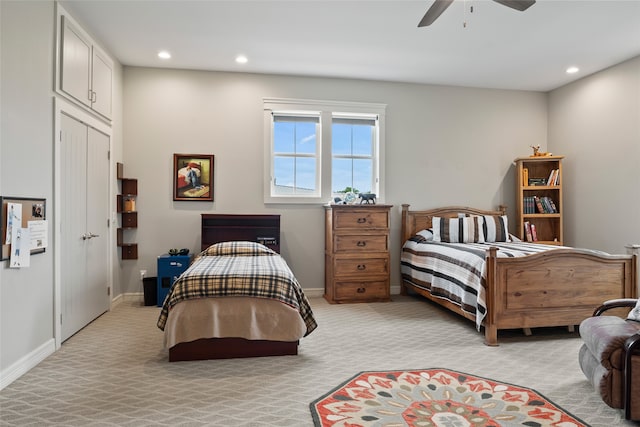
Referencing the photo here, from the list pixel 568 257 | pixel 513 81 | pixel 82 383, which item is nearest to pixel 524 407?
pixel 568 257

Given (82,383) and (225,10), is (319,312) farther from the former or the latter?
(225,10)

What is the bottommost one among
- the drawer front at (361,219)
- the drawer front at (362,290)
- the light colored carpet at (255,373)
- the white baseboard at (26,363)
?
the light colored carpet at (255,373)

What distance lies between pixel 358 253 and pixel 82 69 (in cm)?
349

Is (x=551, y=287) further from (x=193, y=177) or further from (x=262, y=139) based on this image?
(x=193, y=177)

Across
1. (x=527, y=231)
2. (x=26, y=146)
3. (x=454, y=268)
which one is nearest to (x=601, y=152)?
(x=527, y=231)

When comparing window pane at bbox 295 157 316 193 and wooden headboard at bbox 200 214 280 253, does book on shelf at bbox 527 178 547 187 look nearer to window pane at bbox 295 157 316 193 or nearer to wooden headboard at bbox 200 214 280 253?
window pane at bbox 295 157 316 193

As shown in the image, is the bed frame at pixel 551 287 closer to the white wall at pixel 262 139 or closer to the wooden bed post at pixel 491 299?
the wooden bed post at pixel 491 299

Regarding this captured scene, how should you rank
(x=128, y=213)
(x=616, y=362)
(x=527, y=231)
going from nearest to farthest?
(x=616, y=362), (x=128, y=213), (x=527, y=231)

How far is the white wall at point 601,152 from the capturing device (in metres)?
4.62

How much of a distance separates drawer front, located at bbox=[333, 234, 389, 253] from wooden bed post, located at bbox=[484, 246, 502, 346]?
1699 millimetres

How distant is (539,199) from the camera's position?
18.4ft

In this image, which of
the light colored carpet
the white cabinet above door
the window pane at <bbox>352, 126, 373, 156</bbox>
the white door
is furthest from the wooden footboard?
the white cabinet above door

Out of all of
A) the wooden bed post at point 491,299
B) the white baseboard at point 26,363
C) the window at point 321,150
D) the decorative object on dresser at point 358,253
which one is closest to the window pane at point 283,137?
the window at point 321,150

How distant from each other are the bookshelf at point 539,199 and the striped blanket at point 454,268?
125cm
